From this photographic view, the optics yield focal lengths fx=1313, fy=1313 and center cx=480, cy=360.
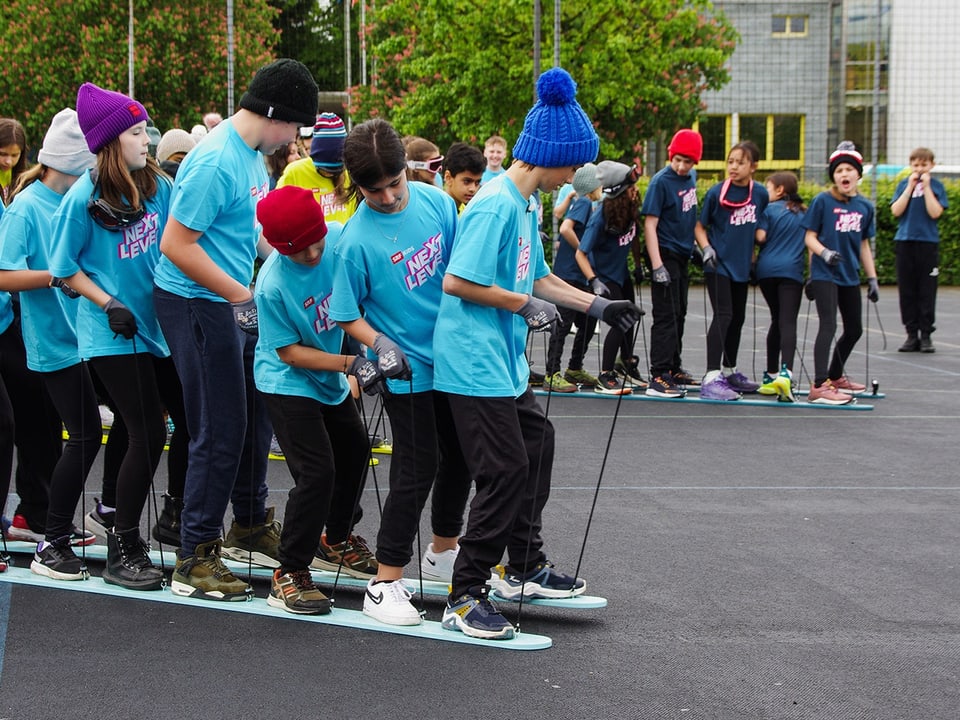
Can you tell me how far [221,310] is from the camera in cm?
455

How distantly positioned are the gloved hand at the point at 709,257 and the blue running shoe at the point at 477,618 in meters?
5.74

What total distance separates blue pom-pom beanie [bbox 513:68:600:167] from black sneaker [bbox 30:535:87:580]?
226 cm

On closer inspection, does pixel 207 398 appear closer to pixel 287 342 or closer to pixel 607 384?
pixel 287 342

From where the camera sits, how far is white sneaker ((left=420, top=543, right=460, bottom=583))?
4.79 m

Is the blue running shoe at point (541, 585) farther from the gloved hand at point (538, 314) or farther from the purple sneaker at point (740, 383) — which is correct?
the purple sneaker at point (740, 383)

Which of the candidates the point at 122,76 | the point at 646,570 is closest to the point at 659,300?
the point at 646,570

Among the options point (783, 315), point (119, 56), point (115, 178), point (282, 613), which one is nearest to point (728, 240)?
point (783, 315)

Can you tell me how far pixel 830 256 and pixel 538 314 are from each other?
18.9 feet

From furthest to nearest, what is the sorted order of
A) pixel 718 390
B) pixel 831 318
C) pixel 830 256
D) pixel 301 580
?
pixel 718 390, pixel 831 318, pixel 830 256, pixel 301 580

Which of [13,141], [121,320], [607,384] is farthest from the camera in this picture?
[607,384]

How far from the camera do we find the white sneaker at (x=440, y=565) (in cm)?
479

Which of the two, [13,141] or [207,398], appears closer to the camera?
[207,398]

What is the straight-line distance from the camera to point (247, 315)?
4.30 m

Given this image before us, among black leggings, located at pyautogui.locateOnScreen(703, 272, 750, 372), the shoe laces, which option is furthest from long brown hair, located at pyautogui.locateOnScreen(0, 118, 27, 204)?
black leggings, located at pyautogui.locateOnScreen(703, 272, 750, 372)
